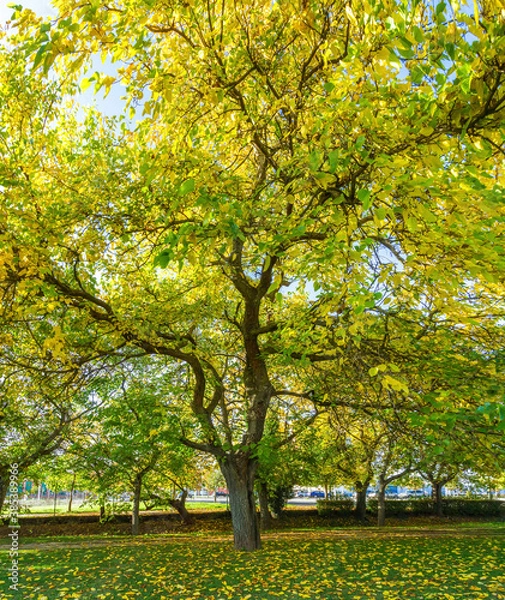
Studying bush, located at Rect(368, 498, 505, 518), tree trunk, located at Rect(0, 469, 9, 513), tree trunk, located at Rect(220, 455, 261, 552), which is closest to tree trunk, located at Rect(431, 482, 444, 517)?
bush, located at Rect(368, 498, 505, 518)

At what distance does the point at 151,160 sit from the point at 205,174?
585mm

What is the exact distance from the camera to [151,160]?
486 centimetres

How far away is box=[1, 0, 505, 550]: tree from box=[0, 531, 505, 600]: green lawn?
155cm

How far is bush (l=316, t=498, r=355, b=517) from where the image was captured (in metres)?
23.3

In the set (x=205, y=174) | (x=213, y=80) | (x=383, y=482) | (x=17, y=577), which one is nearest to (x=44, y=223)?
(x=205, y=174)

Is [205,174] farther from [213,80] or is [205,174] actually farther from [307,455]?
[307,455]

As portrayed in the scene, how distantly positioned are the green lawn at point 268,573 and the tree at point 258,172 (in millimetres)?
1555

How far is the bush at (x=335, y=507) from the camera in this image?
2331 cm

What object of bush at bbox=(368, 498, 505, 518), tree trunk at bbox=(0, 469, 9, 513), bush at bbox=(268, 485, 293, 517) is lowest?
bush at bbox=(368, 498, 505, 518)

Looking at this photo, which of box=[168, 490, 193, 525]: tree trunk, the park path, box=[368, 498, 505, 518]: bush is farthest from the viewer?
box=[368, 498, 505, 518]: bush

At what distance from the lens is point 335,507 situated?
2369 centimetres

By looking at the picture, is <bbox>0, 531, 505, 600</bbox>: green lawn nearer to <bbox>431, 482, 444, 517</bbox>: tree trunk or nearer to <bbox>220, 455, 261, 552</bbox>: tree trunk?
<bbox>220, 455, 261, 552</bbox>: tree trunk

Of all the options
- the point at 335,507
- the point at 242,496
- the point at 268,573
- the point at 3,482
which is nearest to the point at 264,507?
the point at 335,507

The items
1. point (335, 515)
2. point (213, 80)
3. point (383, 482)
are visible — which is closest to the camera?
point (213, 80)
